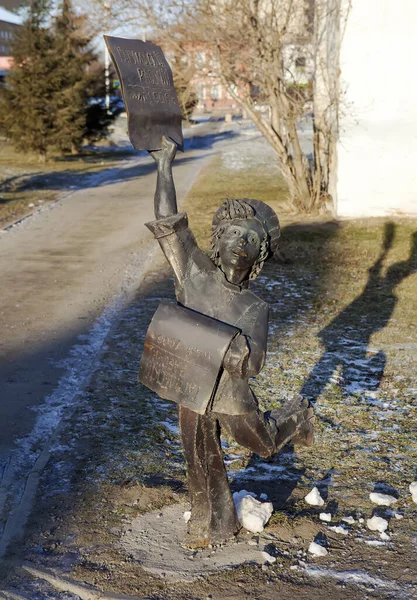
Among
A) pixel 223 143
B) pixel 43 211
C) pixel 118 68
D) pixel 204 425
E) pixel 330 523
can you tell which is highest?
pixel 118 68

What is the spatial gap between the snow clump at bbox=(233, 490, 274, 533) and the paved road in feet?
4.30

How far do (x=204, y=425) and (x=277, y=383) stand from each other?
8.78 feet

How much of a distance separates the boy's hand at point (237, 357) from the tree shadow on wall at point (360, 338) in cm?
277

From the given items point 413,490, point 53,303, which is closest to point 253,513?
point 413,490

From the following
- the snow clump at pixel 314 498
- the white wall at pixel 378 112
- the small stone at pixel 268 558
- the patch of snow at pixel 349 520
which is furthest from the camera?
the white wall at pixel 378 112

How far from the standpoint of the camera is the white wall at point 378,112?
13180 millimetres

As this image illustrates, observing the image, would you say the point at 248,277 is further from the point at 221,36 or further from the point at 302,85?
the point at 302,85

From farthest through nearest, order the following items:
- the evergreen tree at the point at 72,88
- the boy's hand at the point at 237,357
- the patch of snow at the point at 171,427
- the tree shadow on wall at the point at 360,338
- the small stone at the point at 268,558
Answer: the evergreen tree at the point at 72,88 → the tree shadow on wall at the point at 360,338 → the patch of snow at the point at 171,427 → the small stone at the point at 268,558 → the boy's hand at the point at 237,357

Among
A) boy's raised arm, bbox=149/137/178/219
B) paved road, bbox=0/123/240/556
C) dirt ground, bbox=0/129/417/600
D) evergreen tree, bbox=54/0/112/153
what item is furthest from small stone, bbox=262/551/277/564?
evergreen tree, bbox=54/0/112/153

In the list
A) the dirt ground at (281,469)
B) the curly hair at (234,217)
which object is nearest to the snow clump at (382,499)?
the dirt ground at (281,469)

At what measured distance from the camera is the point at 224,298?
350 cm

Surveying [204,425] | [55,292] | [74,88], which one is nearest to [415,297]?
[55,292]

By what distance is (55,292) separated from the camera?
30.3ft

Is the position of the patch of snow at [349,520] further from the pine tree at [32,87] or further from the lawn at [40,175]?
the pine tree at [32,87]
